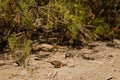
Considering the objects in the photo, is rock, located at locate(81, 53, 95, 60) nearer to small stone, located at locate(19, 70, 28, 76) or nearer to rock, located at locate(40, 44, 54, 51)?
rock, located at locate(40, 44, 54, 51)

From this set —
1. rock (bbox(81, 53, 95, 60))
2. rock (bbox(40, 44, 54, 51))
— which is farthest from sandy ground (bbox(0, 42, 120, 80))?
rock (bbox(40, 44, 54, 51))

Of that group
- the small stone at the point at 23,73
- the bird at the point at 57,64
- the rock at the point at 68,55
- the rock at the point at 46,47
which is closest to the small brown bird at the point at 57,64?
the bird at the point at 57,64

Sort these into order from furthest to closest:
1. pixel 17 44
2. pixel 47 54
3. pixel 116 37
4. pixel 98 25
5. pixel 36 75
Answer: pixel 116 37 → pixel 98 25 → pixel 47 54 → pixel 17 44 → pixel 36 75

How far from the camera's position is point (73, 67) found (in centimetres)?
429

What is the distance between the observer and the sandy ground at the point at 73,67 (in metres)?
3.98

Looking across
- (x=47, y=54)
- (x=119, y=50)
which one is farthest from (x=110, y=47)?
(x=47, y=54)

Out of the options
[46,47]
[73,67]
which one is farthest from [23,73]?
[46,47]

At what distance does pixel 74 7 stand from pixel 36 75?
132 centimetres

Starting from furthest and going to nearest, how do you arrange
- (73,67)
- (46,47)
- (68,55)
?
1. (46,47)
2. (68,55)
3. (73,67)

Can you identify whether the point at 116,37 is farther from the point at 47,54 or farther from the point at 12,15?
the point at 12,15

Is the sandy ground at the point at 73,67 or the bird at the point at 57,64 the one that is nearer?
the sandy ground at the point at 73,67

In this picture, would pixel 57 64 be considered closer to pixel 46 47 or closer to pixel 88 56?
pixel 88 56

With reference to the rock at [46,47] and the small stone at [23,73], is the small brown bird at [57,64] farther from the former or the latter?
the rock at [46,47]

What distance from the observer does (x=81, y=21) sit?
4836mm
